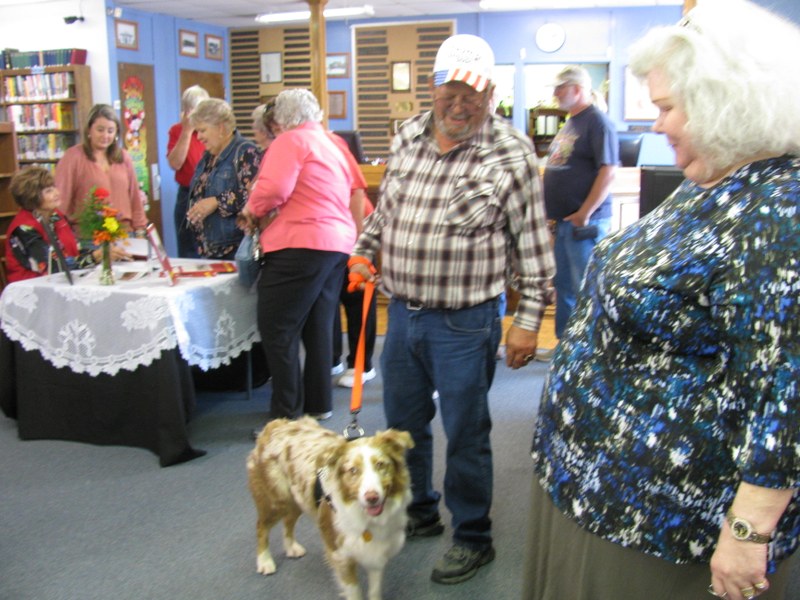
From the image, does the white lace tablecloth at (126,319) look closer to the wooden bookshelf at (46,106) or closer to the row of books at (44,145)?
the wooden bookshelf at (46,106)

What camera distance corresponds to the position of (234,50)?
1000 centimetres

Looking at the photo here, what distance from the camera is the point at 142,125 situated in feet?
27.7

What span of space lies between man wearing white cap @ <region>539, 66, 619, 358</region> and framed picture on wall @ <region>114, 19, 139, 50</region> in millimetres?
5845

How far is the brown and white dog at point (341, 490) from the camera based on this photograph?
186 cm

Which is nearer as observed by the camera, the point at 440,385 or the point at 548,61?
the point at 440,385

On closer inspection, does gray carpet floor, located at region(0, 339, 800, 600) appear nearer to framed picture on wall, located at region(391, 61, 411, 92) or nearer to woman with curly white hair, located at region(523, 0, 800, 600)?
woman with curly white hair, located at region(523, 0, 800, 600)

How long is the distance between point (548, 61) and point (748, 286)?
28.7 feet

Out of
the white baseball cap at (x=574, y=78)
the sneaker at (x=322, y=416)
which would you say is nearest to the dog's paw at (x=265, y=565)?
the sneaker at (x=322, y=416)

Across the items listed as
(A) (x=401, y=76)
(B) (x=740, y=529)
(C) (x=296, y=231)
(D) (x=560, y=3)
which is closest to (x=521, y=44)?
(D) (x=560, y=3)

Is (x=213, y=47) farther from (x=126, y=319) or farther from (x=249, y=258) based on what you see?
(x=126, y=319)

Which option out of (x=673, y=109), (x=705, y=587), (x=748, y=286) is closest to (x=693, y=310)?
(x=748, y=286)

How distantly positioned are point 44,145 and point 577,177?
644 cm

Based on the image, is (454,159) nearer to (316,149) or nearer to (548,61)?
(316,149)

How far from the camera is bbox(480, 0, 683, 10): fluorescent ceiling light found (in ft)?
27.6
